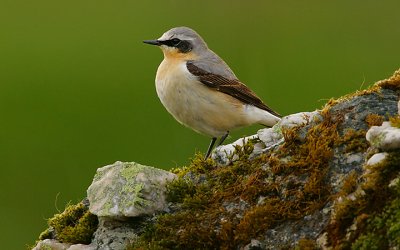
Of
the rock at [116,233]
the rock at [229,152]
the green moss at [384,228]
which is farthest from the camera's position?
the rock at [229,152]

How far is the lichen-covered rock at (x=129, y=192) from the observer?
20.5ft

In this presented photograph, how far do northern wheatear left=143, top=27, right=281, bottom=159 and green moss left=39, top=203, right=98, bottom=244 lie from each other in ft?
10.8

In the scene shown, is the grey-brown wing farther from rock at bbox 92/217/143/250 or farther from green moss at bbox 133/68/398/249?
rock at bbox 92/217/143/250

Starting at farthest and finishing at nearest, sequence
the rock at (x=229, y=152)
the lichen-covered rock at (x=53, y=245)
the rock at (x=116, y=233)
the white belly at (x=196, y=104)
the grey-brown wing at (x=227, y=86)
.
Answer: the grey-brown wing at (x=227, y=86)
the white belly at (x=196, y=104)
the rock at (x=229, y=152)
the lichen-covered rock at (x=53, y=245)
the rock at (x=116, y=233)

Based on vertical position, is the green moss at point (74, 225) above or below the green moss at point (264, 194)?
below

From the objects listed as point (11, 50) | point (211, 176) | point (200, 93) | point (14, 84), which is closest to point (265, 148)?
point (211, 176)

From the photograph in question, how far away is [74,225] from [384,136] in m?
2.35

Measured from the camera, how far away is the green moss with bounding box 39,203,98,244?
6.47m

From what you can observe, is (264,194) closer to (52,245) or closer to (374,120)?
(374,120)

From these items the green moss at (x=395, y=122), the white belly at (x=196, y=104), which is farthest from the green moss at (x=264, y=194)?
the white belly at (x=196, y=104)

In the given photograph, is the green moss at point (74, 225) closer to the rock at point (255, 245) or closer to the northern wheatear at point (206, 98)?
the rock at point (255, 245)

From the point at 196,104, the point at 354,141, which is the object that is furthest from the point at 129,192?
the point at 196,104

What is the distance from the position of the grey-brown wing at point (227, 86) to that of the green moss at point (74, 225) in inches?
148

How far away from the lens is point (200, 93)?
10.2 m
